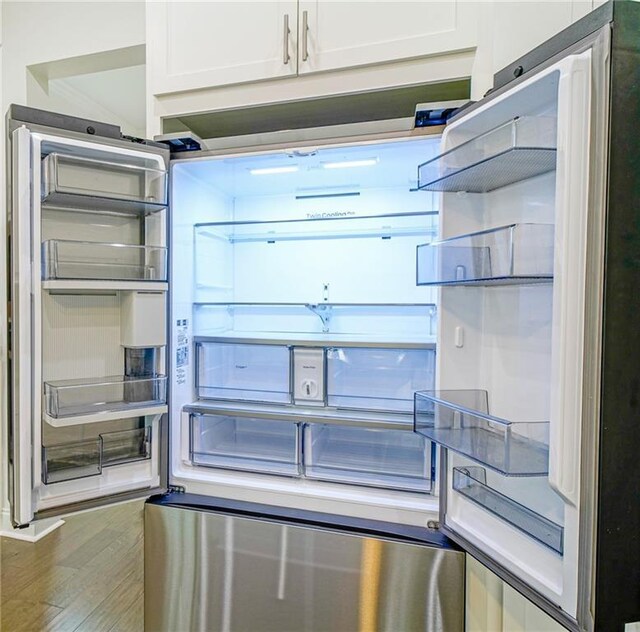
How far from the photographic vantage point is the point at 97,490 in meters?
1.13

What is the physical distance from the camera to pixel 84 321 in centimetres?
117

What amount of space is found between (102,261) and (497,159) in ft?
3.45

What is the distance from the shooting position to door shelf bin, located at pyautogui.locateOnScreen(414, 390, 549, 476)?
2.57 feet

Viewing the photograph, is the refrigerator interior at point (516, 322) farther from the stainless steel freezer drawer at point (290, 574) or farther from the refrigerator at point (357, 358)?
the stainless steel freezer drawer at point (290, 574)

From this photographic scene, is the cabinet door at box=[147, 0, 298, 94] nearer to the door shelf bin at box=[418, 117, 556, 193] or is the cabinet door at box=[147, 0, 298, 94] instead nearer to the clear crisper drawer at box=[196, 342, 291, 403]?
the door shelf bin at box=[418, 117, 556, 193]

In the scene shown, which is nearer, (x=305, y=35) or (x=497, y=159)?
(x=497, y=159)

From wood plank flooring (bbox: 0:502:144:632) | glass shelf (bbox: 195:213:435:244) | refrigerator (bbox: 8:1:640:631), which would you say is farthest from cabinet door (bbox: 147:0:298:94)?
wood plank flooring (bbox: 0:502:144:632)

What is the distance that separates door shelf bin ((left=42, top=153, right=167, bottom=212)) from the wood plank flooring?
157cm

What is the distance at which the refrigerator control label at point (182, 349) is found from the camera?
4.22 feet

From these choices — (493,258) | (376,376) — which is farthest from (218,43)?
(376,376)

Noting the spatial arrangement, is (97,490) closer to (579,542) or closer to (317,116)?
(579,542)

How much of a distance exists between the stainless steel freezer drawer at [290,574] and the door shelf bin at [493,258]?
2.23ft

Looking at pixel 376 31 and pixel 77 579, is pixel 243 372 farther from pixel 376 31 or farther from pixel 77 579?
pixel 77 579

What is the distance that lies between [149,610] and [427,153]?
162 cm
